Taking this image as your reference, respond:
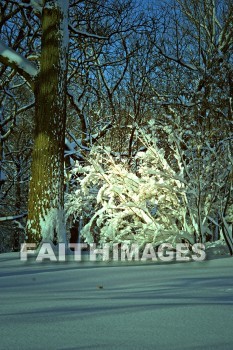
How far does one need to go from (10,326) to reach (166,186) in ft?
17.3

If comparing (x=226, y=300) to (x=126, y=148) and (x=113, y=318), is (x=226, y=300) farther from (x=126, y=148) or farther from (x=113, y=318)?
(x=126, y=148)

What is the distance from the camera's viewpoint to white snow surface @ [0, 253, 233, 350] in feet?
8.83

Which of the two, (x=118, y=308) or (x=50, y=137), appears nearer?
(x=118, y=308)

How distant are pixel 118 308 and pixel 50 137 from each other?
5387 millimetres

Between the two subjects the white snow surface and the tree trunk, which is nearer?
the white snow surface

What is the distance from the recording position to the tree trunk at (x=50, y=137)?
340 inches

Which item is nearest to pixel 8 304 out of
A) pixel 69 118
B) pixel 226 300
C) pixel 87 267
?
pixel 226 300

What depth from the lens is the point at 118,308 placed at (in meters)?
3.61

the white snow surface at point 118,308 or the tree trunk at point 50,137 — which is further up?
the tree trunk at point 50,137

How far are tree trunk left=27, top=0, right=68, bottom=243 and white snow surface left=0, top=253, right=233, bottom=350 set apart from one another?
7.92ft

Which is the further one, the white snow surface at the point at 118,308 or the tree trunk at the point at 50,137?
the tree trunk at the point at 50,137

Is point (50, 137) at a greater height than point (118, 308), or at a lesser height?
greater

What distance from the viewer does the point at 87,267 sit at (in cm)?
654

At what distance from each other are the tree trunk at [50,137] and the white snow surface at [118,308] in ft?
7.92
